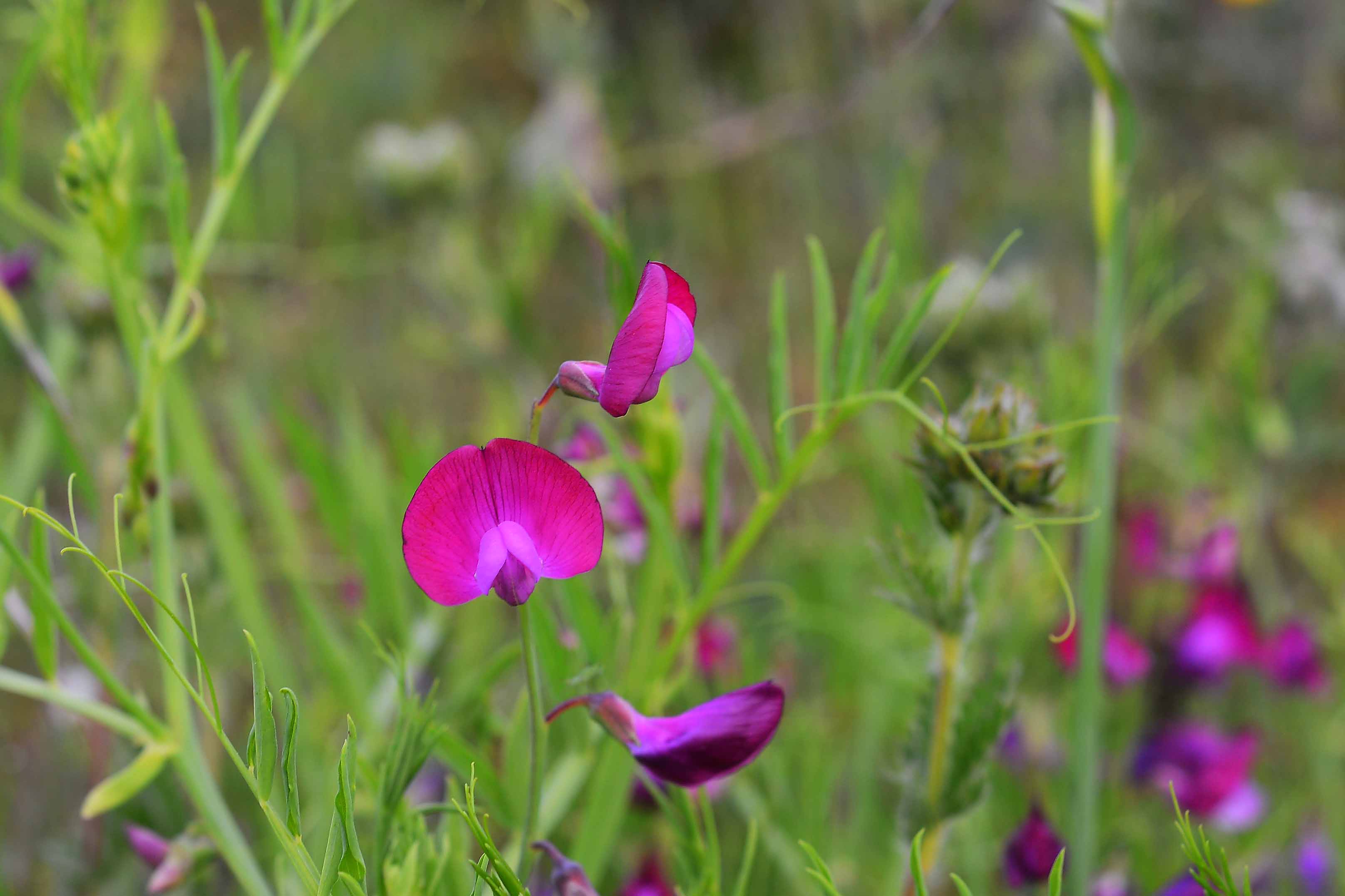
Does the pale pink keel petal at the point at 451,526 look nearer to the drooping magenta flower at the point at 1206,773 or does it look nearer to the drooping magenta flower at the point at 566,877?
the drooping magenta flower at the point at 566,877

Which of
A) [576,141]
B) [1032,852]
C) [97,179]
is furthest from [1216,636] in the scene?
[576,141]

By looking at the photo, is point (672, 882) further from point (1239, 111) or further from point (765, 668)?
point (1239, 111)

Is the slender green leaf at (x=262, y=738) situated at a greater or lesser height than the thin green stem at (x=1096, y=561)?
greater

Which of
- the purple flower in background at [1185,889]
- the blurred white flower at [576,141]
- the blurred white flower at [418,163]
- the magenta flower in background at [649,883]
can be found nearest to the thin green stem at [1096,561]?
the purple flower in background at [1185,889]

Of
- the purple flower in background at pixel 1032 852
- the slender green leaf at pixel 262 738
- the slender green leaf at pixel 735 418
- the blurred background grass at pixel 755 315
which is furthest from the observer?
the blurred background grass at pixel 755 315

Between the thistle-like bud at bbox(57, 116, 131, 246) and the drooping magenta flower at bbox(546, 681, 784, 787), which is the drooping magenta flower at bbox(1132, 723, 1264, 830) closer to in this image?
the drooping magenta flower at bbox(546, 681, 784, 787)

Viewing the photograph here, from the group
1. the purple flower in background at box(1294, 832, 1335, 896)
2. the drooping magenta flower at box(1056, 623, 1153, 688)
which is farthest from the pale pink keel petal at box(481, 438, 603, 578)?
the purple flower in background at box(1294, 832, 1335, 896)

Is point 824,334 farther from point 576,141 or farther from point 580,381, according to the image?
point 576,141
